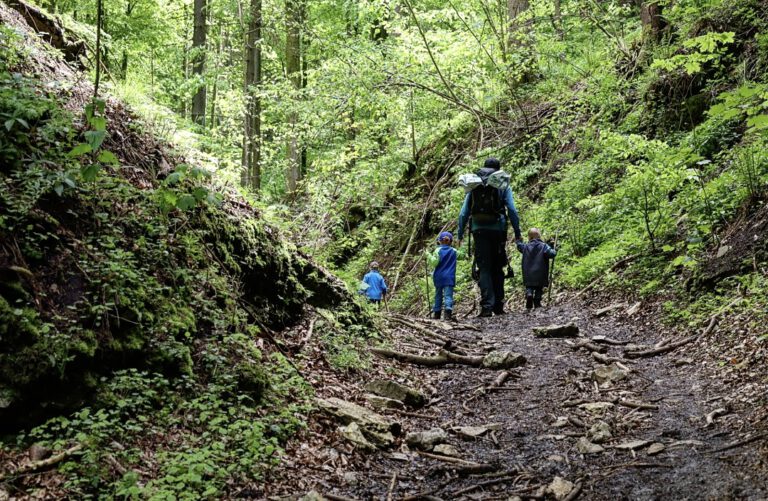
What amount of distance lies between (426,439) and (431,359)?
2.48 meters

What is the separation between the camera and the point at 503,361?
22.5ft

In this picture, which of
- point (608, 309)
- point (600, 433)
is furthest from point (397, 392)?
point (608, 309)

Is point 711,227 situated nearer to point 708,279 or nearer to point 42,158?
point 708,279

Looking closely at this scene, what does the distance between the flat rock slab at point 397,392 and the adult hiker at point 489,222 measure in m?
4.39

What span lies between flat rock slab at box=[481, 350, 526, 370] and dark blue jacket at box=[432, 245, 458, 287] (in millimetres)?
4109

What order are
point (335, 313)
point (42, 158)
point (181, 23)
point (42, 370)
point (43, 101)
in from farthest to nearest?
point (181, 23) → point (335, 313) → point (43, 101) → point (42, 158) → point (42, 370)

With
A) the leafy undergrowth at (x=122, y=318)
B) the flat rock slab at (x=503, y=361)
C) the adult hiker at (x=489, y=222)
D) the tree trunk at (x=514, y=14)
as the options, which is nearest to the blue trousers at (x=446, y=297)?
the adult hiker at (x=489, y=222)

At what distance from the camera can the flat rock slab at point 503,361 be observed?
6.84 meters

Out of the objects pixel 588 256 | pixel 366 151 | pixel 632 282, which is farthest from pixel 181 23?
pixel 632 282

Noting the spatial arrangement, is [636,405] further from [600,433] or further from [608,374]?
[608,374]

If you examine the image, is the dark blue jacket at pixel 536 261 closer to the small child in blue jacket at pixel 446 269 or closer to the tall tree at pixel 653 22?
the small child in blue jacket at pixel 446 269

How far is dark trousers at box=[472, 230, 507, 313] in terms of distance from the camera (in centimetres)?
1022

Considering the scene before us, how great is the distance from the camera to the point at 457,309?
44.8ft

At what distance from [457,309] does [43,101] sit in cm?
996
